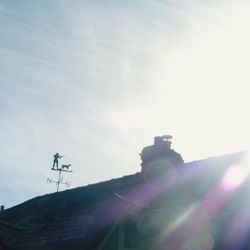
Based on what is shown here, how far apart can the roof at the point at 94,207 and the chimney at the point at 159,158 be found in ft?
1.27

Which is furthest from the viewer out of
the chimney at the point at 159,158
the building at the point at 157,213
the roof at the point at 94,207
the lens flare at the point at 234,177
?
the chimney at the point at 159,158

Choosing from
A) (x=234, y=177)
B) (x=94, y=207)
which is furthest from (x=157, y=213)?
(x=94, y=207)

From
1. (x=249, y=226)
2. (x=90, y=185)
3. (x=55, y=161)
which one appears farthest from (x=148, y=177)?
(x=55, y=161)

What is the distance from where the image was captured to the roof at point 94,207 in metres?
14.5

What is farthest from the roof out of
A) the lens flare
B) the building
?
the lens flare

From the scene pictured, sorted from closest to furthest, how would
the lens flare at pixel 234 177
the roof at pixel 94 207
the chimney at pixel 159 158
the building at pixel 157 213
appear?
the building at pixel 157 213
the lens flare at pixel 234 177
the roof at pixel 94 207
the chimney at pixel 159 158

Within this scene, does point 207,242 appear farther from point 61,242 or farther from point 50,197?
point 50,197

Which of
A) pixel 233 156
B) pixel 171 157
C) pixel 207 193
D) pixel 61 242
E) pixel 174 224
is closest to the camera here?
pixel 174 224

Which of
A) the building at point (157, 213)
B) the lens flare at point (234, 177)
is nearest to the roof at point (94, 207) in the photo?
the building at point (157, 213)

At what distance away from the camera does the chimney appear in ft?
58.2

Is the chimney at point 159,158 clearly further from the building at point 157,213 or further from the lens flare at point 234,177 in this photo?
the lens flare at point 234,177

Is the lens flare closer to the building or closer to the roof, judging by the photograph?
the building

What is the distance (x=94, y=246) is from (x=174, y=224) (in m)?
2.70

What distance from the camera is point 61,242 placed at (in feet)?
50.6
